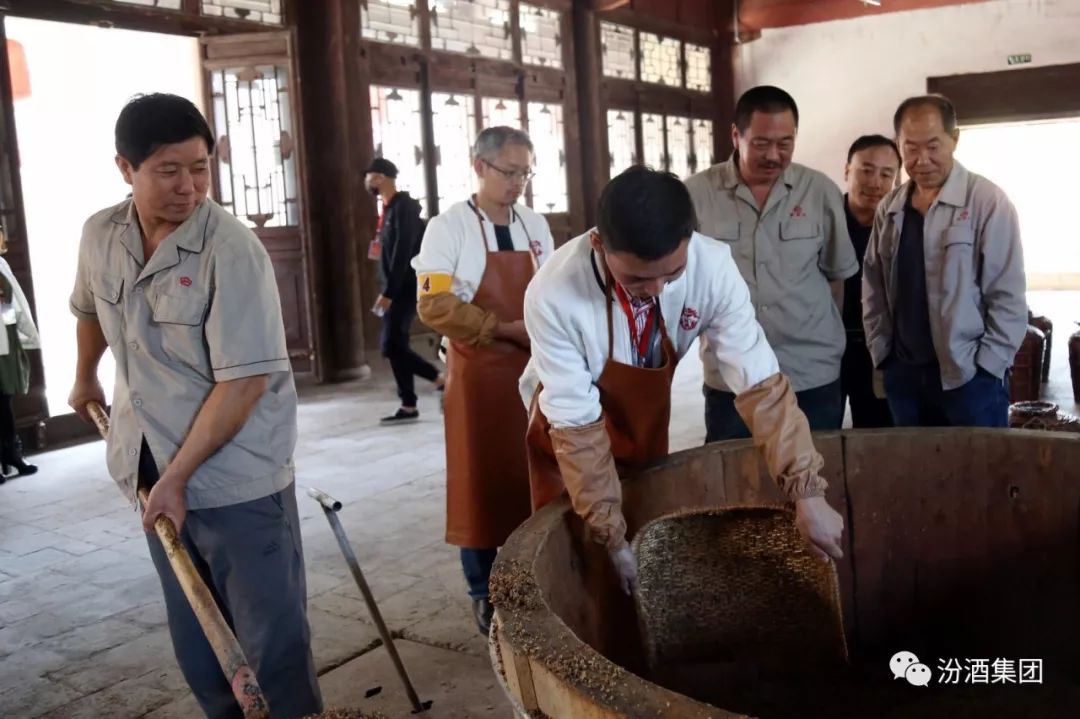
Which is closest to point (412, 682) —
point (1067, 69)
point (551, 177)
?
point (551, 177)

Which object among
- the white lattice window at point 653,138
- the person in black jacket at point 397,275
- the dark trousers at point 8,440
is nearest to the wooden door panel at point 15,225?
the dark trousers at point 8,440

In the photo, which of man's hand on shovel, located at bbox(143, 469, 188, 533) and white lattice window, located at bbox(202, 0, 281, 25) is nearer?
man's hand on shovel, located at bbox(143, 469, 188, 533)

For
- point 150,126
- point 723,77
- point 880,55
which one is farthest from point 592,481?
point 723,77

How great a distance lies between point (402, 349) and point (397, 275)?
52cm

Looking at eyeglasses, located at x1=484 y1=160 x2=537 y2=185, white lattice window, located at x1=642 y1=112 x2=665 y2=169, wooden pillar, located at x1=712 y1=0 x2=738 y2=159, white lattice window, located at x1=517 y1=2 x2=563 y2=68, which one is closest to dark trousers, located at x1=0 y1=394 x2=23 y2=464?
eyeglasses, located at x1=484 y1=160 x2=537 y2=185

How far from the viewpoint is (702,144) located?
13688mm

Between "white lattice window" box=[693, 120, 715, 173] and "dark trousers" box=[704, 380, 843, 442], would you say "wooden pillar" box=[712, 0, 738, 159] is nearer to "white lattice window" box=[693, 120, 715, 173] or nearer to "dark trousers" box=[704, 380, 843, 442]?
"white lattice window" box=[693, 120, 715, 173]

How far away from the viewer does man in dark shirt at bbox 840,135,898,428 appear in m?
4.07

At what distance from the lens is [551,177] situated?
10.9m

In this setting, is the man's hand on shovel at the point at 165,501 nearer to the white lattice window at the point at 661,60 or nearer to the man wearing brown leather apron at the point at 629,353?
the man wearing brown leather apron at the point at 629,353

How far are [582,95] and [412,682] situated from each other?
29.9ft

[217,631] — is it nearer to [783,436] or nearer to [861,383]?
[783,436]

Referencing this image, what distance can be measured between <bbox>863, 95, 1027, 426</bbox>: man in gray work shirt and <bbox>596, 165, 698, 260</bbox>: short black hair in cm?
154

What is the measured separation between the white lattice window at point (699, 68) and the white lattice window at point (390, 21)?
5392 mm
